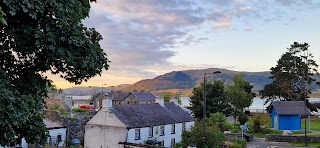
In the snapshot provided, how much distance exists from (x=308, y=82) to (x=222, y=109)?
30870mm

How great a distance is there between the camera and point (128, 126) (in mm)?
37594

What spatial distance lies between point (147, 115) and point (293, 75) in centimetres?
5199

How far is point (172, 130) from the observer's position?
4609 cm

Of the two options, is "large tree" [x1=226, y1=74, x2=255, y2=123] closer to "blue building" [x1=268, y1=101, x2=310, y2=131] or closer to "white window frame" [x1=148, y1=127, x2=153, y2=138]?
"blue building" [x1=268, y1=101, x2=310, y2=131]

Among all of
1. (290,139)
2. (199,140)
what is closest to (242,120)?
(290,139)

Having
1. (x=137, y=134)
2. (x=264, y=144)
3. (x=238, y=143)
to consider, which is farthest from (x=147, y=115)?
(x=264, y=144)

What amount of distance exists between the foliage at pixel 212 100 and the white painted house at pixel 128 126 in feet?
58.4

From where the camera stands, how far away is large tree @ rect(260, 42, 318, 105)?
3280 inches

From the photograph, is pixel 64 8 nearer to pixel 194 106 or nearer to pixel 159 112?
pixel 159 112

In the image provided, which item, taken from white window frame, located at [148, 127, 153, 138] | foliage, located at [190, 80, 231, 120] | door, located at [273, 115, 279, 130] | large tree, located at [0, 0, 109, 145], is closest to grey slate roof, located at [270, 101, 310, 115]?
door, located at [273, 115, 279, 130]

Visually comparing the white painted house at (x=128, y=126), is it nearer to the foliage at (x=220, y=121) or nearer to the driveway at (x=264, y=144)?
the foliage at (x=220, y=121)

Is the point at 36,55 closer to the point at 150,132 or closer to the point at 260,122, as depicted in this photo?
the point at 150,132

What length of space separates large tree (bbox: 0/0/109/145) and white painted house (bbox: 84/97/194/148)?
63.2ft

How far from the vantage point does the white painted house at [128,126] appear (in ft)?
125
